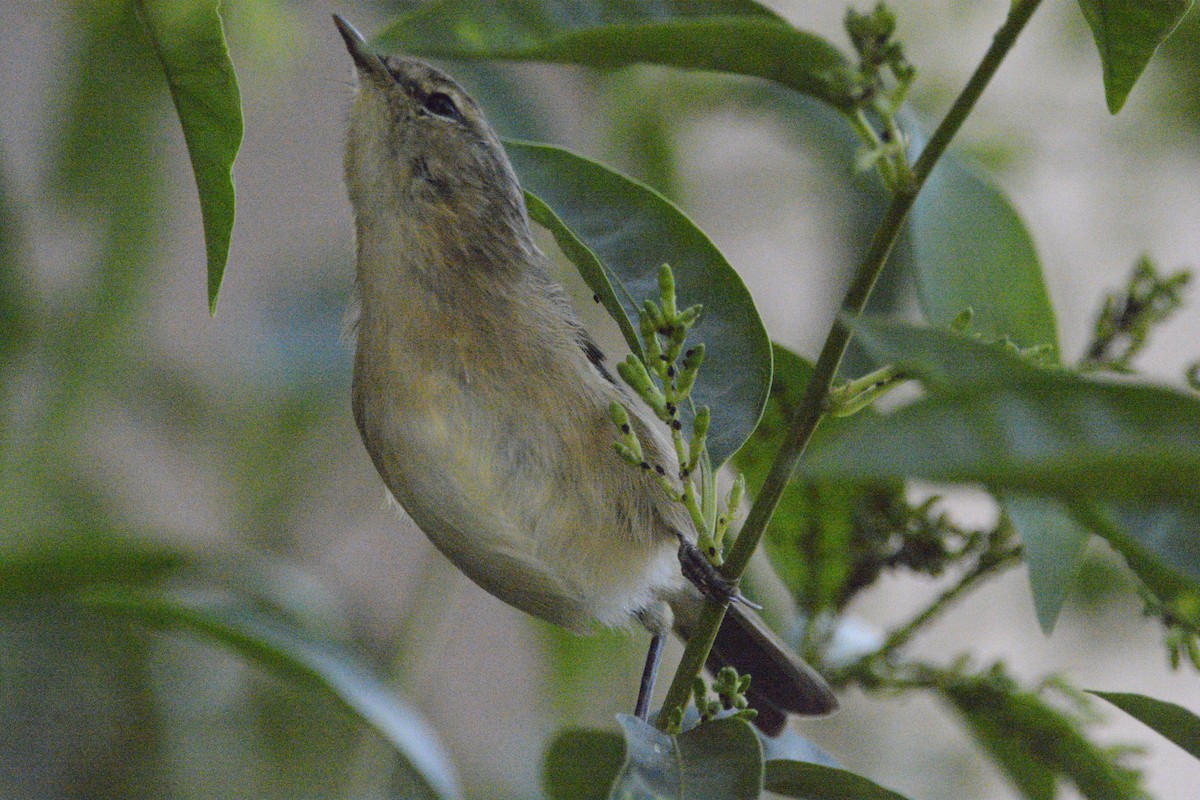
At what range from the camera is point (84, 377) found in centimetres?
181

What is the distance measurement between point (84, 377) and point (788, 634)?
1098 millimetres

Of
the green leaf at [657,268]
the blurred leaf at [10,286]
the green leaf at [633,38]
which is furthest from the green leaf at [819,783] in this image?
the blurred leaf at [10,286]

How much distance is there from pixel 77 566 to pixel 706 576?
34.9 inches

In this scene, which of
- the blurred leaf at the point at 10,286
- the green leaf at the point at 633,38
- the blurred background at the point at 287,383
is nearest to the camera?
the green leaf at the point at 633,38

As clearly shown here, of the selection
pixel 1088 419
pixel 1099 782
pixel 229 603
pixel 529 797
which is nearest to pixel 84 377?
pixel 229 603

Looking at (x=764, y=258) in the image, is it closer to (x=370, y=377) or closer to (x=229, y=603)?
(x=229, y=603)

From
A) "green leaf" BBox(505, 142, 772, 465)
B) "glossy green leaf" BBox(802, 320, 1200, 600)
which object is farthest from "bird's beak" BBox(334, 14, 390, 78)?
"glossy green leaf" BBox(802, 320, 1200, 600)

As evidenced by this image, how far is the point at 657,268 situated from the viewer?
833 mm

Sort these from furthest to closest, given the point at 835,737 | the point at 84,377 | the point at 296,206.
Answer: the point at 296,206 → the point at 835,737 → the point at 84,377

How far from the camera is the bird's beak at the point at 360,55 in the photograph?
3.31 ft

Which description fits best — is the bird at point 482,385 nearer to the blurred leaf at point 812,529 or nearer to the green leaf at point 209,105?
the blurred leaf at point 812,529

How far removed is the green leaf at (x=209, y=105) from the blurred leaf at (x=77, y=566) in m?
0.80

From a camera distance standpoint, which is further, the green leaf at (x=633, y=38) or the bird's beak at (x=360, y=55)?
the bird's beak at (x=360, y=55)

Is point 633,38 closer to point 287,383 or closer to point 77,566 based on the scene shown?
point 77,566
